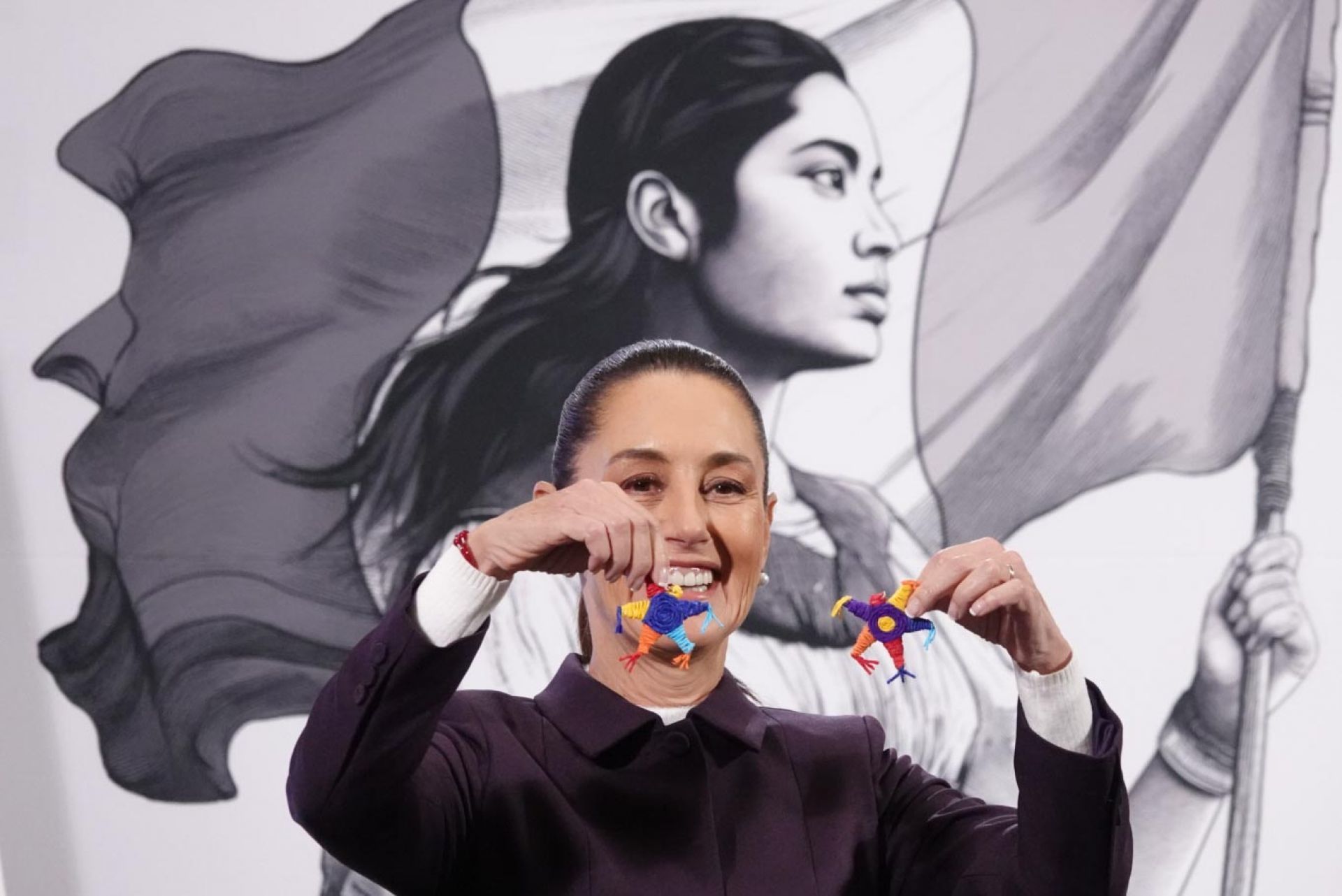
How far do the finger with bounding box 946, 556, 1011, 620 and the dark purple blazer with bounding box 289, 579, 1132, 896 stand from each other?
0.16 m

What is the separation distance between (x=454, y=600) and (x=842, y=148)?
1482 millimetres

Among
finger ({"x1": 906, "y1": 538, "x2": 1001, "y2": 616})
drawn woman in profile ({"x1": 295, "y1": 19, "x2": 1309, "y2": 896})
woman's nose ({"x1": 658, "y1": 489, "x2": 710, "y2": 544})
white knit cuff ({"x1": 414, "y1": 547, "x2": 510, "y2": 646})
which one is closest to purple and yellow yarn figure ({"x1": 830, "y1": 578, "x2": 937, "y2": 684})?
finger ({"x1": 906, "y1": 538, "x2": 1001, "y2": 616})

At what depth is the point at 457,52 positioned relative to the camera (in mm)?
2436

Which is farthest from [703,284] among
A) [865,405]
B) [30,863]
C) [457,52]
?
[30,863]

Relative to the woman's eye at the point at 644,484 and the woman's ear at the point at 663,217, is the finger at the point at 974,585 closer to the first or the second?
the woman's eye at the point at 644,484

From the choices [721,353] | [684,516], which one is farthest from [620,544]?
[721,353]

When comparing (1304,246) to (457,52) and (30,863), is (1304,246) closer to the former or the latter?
(457,52)

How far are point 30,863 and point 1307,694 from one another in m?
2.17

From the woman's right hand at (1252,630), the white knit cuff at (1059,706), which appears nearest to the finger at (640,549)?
the white knit cuff at (1059,706)

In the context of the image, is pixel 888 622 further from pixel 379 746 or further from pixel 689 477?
pixel 379 746

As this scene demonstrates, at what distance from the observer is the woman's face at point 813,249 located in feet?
7.86

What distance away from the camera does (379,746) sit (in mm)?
1161

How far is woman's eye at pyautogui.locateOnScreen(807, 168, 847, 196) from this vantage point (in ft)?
7.90

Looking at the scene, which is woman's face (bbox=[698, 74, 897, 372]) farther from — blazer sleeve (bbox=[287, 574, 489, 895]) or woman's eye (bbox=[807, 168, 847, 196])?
blazer sleeve (bbox=[287, 574, 489, 895])
